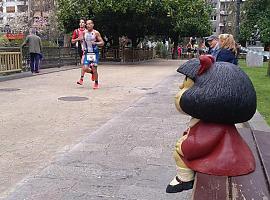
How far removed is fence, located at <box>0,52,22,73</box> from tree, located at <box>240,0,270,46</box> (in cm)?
2763

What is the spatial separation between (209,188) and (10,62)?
14030mm

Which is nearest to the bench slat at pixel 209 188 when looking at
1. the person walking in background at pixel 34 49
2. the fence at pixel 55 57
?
the person walking in background at pixel 34 49

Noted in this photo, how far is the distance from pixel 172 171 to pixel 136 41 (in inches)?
1093

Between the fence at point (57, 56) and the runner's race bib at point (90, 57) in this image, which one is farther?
the fence at point (57, 56)

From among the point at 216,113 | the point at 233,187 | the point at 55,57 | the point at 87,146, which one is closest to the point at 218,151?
the point at 216,113

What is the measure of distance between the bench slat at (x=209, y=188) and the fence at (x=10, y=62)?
13.2 meters

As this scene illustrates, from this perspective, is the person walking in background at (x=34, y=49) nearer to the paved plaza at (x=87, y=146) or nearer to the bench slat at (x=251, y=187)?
the paved plaza at (x=87, y=146)

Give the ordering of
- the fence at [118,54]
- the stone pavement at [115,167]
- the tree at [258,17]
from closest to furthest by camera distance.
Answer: the stone pavement at [115,167] < the fence at [118,54] < the tree at [258,17]

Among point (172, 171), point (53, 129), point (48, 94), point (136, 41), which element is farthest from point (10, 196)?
point (136, 41)

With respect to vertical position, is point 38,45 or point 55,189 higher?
point 38,45

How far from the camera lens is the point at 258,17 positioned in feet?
130

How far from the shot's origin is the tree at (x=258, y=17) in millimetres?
38703

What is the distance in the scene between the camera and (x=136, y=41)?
105 feet

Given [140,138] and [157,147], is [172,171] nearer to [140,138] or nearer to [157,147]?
[157,147]
